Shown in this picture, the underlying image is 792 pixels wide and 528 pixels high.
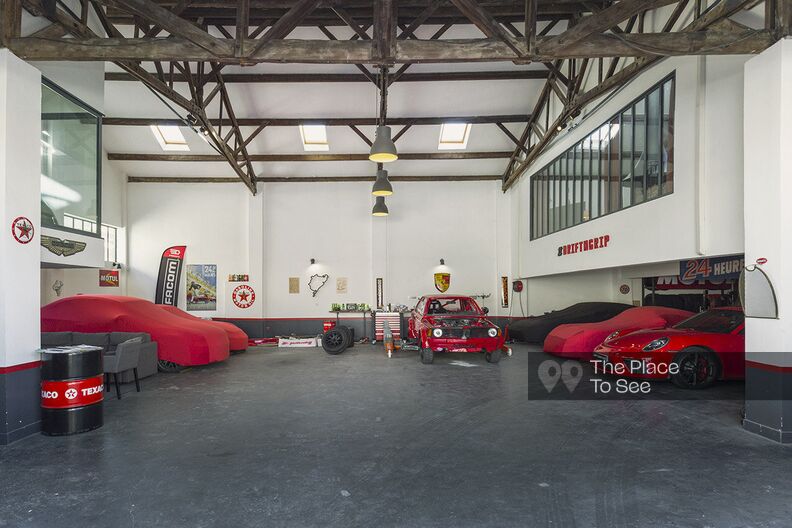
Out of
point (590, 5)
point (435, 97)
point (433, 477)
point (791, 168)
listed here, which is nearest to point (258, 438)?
point (433, 477)

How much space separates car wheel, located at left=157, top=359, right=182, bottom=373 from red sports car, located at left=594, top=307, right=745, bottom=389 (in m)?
7.07

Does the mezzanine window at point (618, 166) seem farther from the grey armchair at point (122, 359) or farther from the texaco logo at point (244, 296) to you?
the texaco logo at point (244, 296)

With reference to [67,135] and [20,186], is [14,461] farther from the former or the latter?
[67,135]

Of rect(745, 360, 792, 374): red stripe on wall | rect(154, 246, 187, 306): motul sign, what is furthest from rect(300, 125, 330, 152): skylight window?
rect(745, 360, 792, 374): red stripe on wall

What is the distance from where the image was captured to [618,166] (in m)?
7.71

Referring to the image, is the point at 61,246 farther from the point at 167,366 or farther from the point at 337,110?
the point at 337,110

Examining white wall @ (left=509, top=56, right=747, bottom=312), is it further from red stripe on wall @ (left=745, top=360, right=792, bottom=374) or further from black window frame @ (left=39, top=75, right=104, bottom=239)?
black window frame @ (left=39, top=75, right=104, bottom=239)

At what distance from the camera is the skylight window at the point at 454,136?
40.8 feet

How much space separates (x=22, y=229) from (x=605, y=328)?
27.9 ft

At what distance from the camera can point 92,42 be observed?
4.86 metres

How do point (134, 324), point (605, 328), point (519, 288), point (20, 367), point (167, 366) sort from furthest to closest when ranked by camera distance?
1. point (519, 288)
2. point (605, 328)
3. point (167, 366)
4. point (134, 324)
5. point (20, 367)

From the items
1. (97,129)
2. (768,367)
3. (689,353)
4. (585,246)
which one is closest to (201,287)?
(97,129)

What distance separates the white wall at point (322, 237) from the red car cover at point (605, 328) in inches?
189

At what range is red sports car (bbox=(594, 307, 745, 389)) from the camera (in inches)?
241
